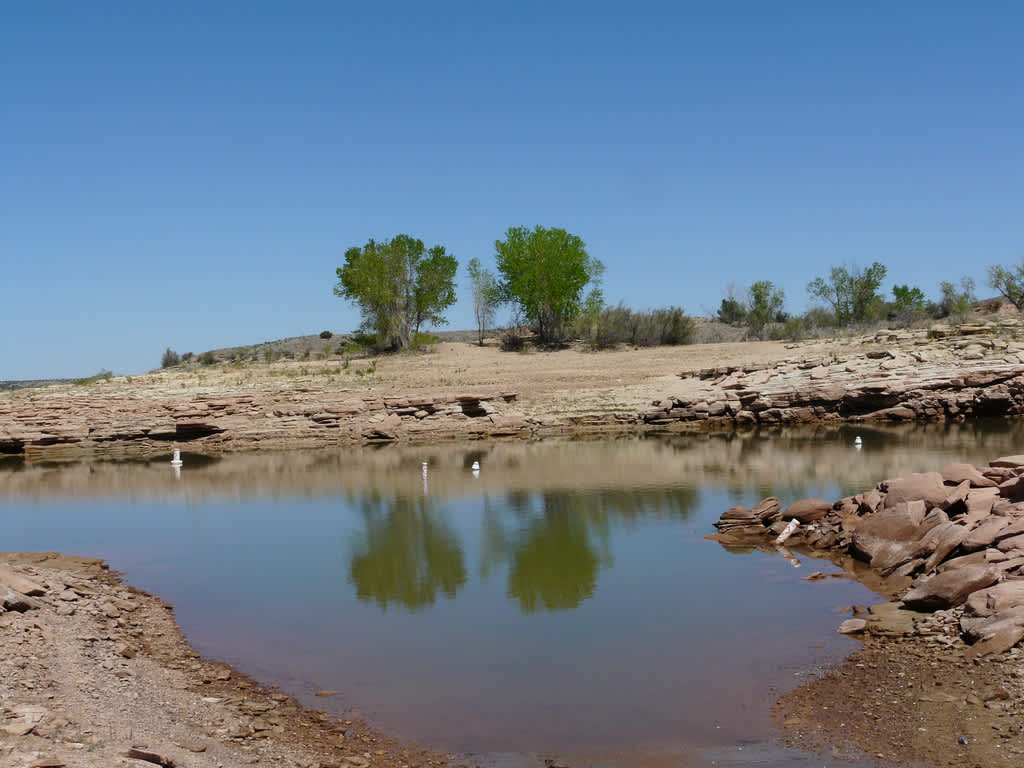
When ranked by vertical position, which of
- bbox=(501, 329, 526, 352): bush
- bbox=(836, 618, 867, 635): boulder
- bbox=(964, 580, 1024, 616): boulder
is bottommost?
bbox=(836, 618, 867, 635): boulder

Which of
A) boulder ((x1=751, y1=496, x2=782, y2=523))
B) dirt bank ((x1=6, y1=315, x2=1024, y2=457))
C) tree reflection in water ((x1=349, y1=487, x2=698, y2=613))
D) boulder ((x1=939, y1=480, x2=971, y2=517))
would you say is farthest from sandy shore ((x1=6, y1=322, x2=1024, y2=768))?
dirt bank ((x1=6, y1=315, x2=1024, y2=457))

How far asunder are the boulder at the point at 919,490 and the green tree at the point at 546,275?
3591 centimetres

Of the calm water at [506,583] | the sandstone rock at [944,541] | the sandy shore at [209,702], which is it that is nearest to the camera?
the sandy shore at [209,702]

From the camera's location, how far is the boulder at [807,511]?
1437cm

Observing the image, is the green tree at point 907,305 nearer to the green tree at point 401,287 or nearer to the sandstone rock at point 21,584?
the green tree at point 401,287

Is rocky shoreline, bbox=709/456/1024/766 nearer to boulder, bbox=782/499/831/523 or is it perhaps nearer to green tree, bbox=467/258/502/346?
boulder, bbox=782/499/831/523

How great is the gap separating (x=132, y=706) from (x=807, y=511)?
10.6 m

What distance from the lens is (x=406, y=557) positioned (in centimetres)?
1428

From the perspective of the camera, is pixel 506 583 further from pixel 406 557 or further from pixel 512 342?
pixel 512 342

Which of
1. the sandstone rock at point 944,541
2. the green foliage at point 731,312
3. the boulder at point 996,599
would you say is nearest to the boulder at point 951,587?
the boulder at point 996,599

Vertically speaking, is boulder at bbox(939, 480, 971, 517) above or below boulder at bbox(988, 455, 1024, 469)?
below

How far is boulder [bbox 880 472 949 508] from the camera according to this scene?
1248cm

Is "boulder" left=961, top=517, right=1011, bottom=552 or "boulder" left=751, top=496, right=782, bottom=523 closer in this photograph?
"boulder" left=961, top=517, right=1011, bottom=552

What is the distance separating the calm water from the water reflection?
61mm
